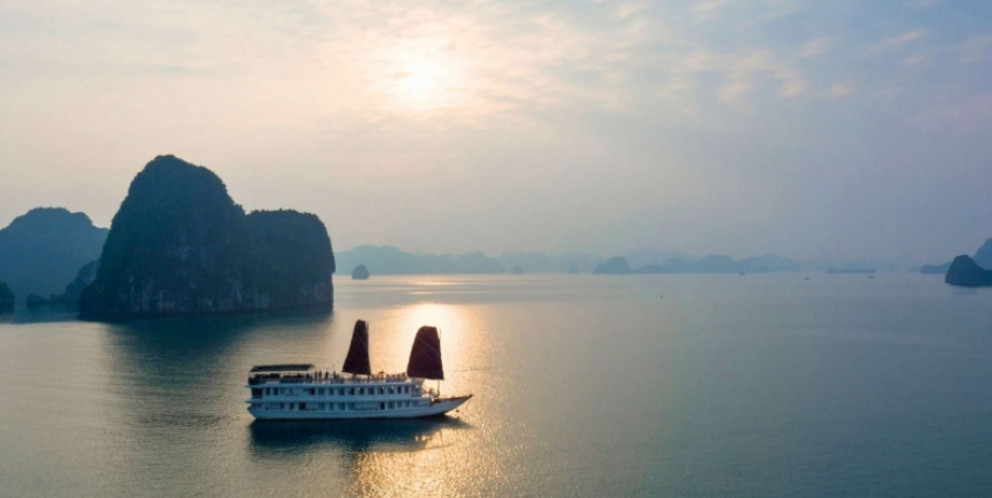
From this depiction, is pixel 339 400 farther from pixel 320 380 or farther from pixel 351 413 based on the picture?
pixel 320 380

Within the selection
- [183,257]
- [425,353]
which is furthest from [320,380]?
[183,257]

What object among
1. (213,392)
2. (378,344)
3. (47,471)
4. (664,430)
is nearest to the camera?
(47,471)

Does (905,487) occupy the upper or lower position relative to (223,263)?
lower

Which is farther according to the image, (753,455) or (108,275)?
(108,275)

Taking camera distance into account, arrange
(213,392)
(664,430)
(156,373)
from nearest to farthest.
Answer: (664,430) < (213,392) < (156,373)

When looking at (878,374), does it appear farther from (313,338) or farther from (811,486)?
(313,338)

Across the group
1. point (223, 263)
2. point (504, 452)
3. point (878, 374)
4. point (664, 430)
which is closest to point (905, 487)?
point (664, 430)
